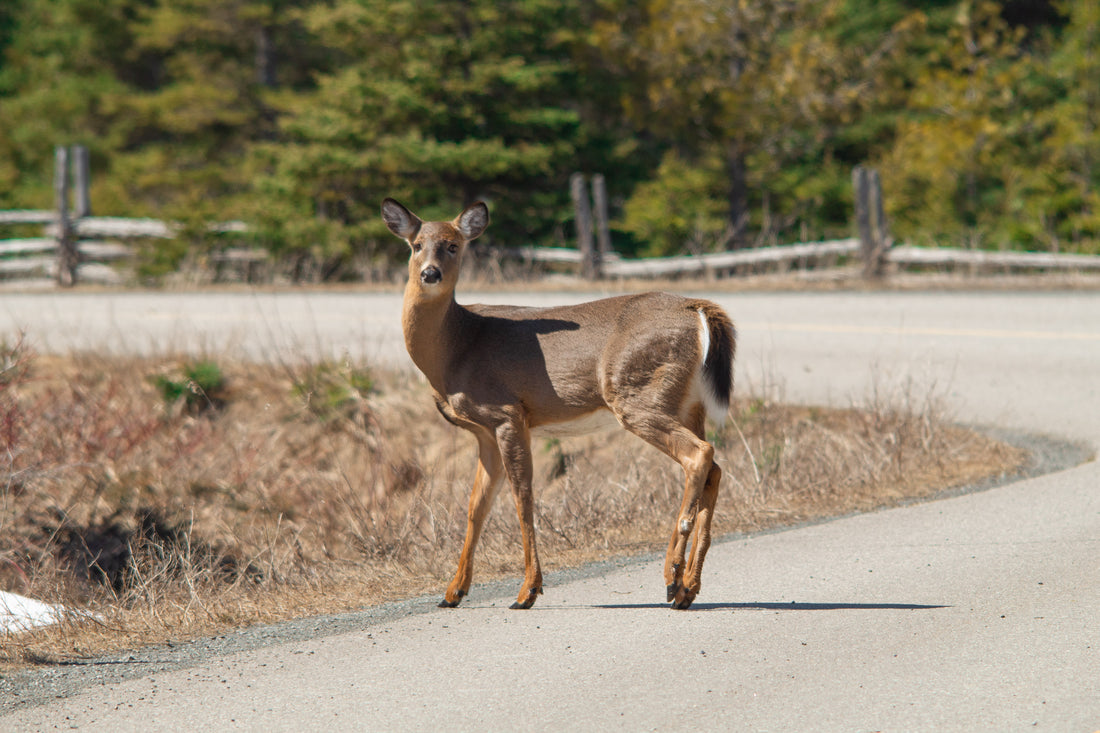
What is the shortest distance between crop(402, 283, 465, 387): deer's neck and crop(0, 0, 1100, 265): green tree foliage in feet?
60.5

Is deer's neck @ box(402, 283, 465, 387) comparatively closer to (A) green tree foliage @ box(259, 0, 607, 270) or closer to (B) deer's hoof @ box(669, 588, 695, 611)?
(B) deer's hoof @ box(669, 588, 695, 611)

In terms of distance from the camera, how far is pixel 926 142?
27.5 metres

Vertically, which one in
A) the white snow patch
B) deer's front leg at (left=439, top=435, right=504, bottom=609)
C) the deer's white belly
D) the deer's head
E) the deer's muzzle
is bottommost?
the white snow patch

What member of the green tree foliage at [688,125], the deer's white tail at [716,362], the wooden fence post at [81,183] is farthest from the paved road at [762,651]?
the wooden fence post at [81,183]

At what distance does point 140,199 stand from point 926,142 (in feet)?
74.6

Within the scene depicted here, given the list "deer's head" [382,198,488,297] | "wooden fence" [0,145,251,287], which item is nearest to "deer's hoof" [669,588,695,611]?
"deer's head" [382,198,488,297]

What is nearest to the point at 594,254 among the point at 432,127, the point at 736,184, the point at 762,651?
the point at 432,127

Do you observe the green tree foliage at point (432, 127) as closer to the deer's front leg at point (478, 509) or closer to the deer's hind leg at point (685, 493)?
the deer's front leg at point (478, 509)

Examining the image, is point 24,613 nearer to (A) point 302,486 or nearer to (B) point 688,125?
(A) point 302,486

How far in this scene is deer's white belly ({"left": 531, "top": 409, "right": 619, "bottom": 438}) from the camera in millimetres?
6473

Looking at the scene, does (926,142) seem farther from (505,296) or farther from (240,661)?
(240,661)

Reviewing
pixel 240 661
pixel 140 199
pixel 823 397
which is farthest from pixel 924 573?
pixel 140 199

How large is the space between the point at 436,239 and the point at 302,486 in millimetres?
6927

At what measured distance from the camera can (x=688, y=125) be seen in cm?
2875
